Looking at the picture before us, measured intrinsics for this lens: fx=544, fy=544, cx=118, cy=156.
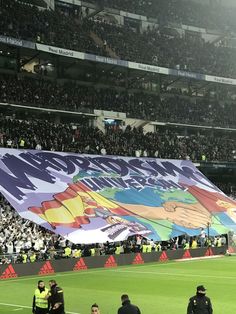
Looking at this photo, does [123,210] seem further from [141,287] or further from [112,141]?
[141,287]

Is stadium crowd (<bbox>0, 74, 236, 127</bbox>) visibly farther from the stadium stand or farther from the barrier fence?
the barrier fence

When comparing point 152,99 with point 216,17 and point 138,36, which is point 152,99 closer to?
point 138,36

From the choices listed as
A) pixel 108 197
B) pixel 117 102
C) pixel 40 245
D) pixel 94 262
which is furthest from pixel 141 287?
pixel 117 102

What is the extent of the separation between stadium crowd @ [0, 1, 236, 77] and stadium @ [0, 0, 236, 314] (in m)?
0.21

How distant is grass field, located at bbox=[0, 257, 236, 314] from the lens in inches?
845

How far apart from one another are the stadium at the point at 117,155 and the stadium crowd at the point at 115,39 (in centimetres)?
21

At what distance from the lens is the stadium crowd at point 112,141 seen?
4931 cm

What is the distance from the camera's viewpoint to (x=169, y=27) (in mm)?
76875

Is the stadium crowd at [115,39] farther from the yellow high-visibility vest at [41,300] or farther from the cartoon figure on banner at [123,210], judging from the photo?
the yellow high-visibility vest at [41,300]

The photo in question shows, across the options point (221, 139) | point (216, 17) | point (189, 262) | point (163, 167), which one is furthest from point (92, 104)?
point (216, 17)

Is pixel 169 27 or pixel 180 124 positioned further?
pixel 169 27

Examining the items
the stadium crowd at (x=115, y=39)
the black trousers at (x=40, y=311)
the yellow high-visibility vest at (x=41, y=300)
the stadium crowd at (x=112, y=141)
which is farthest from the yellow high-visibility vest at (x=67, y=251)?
the stadium crowd at (x=115, y=39)

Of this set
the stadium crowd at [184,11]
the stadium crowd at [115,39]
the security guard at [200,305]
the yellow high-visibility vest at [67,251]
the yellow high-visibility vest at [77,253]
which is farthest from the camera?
the stadium crowd at [184,11]

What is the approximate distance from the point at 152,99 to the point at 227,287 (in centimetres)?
4352
